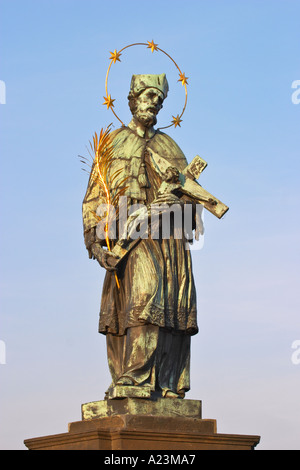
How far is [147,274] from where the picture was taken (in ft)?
41.8

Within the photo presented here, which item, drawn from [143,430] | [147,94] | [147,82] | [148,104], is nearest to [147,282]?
[143,430]

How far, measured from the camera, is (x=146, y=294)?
12617 mm

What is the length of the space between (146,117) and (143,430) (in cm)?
432

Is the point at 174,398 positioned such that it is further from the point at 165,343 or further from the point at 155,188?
the point at 155,188

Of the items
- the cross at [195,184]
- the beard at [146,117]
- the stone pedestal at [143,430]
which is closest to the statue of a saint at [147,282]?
the beard at [146,117]

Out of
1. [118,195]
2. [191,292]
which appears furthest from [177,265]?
[118,195]

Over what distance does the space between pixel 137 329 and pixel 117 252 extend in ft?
3.45

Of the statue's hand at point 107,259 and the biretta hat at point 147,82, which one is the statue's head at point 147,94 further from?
the statue's hand at point 107,259

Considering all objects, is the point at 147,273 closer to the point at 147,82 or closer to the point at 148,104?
the point at 148,104
